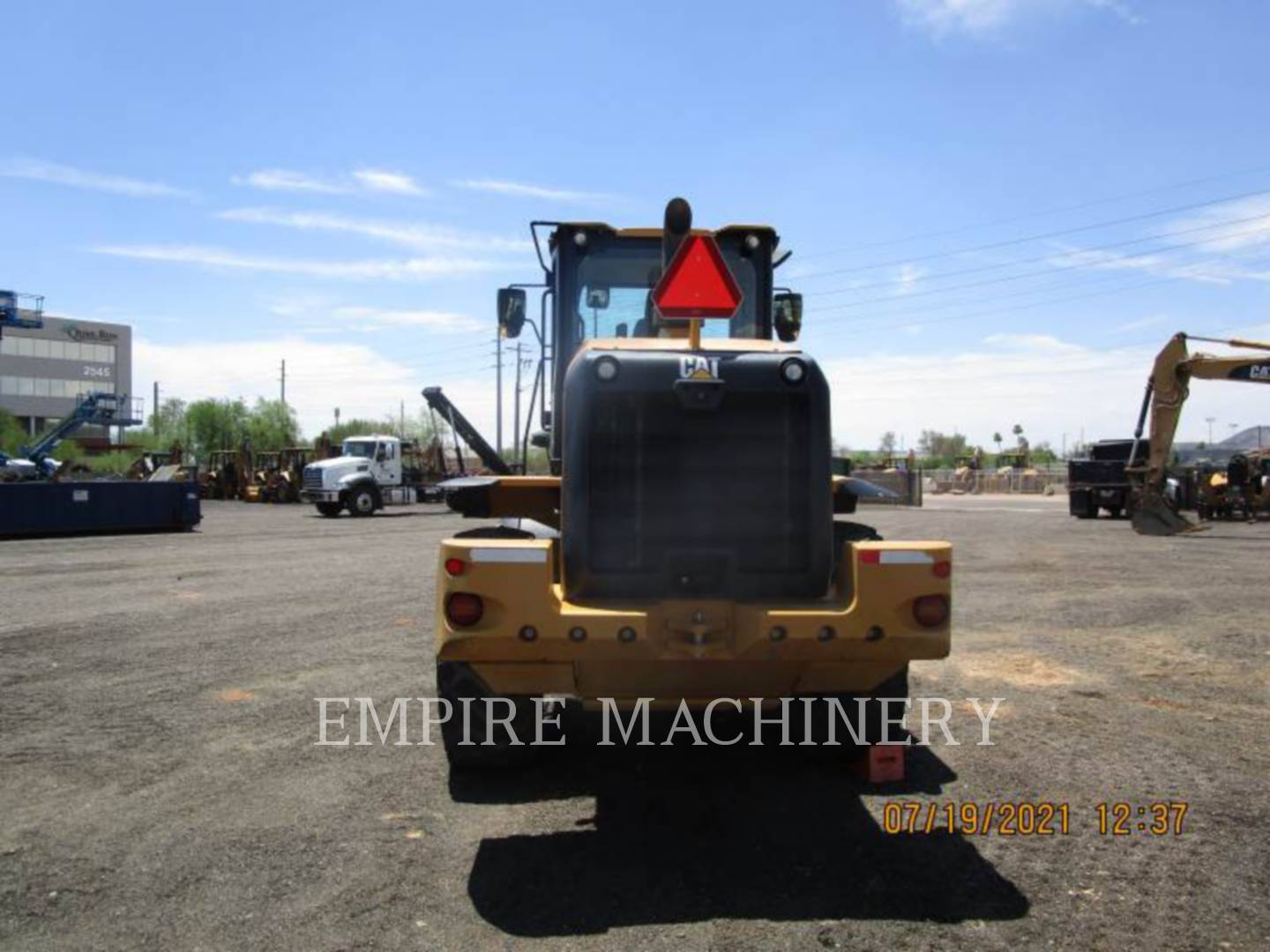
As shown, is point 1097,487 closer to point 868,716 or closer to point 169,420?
point 868,716

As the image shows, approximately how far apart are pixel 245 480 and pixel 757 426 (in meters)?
48.3

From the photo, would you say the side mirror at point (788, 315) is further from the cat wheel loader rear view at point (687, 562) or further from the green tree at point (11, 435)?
the green tree at point (11, 435)

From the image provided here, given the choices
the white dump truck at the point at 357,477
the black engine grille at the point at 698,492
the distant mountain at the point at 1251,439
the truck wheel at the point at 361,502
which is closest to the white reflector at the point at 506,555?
the black engine grille at the point at 698,492

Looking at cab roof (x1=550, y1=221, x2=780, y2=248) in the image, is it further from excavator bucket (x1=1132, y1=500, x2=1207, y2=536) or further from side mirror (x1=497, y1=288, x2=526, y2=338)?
excavator bucket (x1=1132, y1=500, x2=1207, y2=536)

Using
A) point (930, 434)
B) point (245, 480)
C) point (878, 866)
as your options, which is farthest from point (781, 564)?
point (930, 434)

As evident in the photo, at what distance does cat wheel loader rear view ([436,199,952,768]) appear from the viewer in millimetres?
4117

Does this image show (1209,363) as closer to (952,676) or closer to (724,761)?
(952,676)

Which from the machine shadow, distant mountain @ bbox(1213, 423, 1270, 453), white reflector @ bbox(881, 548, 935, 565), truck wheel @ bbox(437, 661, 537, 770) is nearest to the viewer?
the machine shadow

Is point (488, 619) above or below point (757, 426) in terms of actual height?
below

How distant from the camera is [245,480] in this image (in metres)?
48.8

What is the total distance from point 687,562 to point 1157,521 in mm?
21064

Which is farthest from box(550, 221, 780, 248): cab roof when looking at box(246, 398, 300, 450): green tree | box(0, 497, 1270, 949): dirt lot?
box(246, 398, 300, 450): green tree

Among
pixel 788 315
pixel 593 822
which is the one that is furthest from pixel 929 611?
pixel 788 315

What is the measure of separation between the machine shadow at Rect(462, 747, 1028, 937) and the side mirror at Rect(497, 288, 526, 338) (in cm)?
259
